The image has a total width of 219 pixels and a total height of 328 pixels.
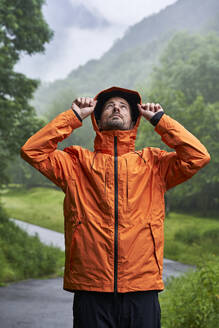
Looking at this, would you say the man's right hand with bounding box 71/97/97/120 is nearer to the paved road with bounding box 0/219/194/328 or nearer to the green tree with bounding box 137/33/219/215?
the paved road with bounding box 0/219/194/328

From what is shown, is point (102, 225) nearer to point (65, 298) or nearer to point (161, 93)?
point (65, 298)

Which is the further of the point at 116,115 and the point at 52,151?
the point at 116,115

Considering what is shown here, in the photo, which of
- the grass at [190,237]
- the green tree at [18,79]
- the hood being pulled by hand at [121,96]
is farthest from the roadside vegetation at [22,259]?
the hood being pulled by hand at [121,96]

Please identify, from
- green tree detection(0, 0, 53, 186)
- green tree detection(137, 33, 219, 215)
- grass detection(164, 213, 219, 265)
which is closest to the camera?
green tree detection(0, 0, 53, 186)

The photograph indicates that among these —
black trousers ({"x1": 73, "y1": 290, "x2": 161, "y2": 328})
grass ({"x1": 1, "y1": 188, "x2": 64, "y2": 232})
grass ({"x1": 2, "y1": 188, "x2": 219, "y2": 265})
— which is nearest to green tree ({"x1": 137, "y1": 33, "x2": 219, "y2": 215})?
grass ({"x1": 2, "y1": 188, "x2": 219, "y2": 265})

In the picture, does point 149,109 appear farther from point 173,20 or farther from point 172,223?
point 173,20

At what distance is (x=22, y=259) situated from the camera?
10930 millimetres

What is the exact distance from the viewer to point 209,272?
521 cm

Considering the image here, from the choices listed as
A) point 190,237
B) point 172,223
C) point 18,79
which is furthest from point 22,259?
point 172,223

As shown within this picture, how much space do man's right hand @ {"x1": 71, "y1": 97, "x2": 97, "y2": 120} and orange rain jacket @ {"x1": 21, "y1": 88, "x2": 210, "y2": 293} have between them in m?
0.07

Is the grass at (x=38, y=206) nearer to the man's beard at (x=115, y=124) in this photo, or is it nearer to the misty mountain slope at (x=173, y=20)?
the misty mountain slope at (x=173, y=20)

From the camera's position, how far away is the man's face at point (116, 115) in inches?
124

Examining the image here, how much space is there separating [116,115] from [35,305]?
542cm

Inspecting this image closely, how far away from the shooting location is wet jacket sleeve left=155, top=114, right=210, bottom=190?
9.64 ft
